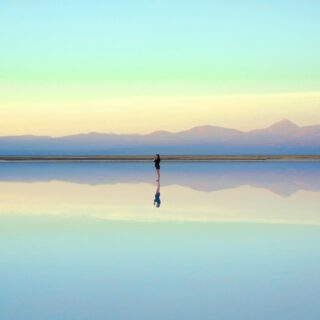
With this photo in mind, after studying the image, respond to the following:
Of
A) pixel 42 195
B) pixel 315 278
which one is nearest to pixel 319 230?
pixel 315 278

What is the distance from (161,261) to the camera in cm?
931

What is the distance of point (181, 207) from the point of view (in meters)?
17.1

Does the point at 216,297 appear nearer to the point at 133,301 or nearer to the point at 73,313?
the point at 133,301

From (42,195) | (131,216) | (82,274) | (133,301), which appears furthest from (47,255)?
(42,195)

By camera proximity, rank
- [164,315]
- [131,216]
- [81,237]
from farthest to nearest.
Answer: [131,216]
[81,237]
[164,315]

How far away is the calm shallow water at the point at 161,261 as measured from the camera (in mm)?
6750

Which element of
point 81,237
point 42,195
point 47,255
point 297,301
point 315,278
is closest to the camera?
point 297,301

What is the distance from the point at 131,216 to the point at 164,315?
8769 mm

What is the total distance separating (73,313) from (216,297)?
1.70 m

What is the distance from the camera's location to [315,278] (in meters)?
8.09

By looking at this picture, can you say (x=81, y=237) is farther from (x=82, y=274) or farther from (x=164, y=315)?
(x=164, y=315)

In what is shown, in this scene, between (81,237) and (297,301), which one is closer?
(297,301)

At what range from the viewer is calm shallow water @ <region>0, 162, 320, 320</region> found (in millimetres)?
6750

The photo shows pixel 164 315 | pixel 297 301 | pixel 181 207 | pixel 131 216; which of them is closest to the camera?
pixel 164 315
